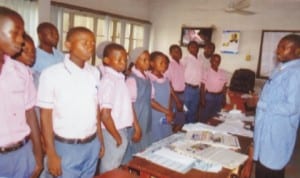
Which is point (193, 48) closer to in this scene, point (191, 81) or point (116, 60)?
point (191, 81)

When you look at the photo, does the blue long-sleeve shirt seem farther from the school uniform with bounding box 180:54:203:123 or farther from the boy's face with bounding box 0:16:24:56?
the school uniform with bounding box 180:54:203:123

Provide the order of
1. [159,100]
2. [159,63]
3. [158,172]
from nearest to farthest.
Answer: [158,172] < [159,63] < [159,100]

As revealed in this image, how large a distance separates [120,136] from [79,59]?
0.61 m

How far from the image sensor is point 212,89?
4027 millimetres

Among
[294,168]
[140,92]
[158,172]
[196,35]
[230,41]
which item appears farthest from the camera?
[196,35]

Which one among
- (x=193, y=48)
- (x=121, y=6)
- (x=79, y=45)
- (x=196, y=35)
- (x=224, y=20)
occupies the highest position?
(x=121, y=6)

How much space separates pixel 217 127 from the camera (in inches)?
94.0

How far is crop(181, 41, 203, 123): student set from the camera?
403 cm

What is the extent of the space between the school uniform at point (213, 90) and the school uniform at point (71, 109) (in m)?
2.66

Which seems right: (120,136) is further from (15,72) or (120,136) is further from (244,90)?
(244,90)

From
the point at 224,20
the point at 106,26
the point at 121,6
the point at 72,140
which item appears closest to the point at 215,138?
the point at 72,140

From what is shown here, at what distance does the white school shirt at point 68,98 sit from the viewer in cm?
148

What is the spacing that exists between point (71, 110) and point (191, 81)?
2.73m

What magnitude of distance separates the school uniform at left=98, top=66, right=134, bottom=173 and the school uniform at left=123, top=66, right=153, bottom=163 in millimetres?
212
